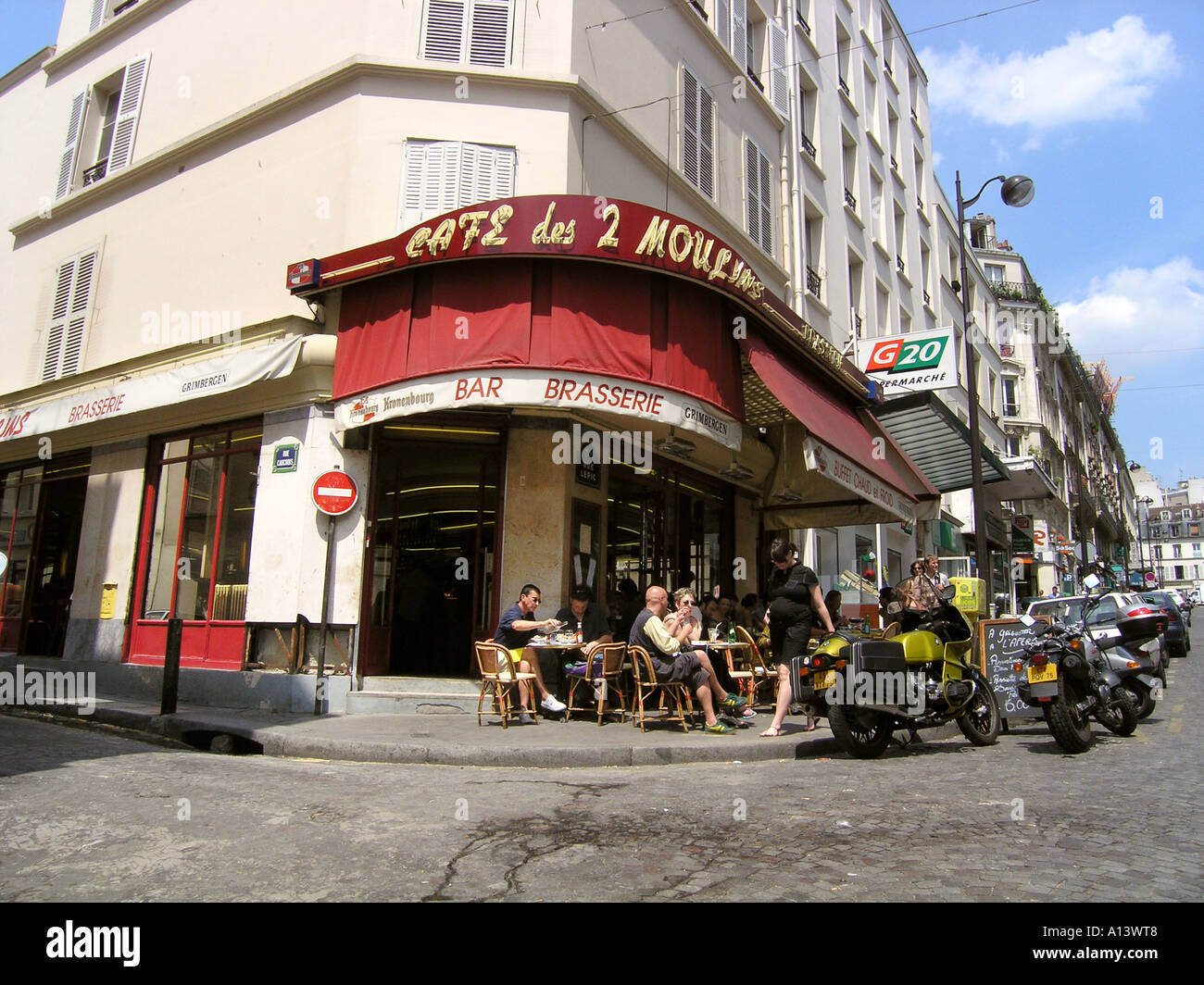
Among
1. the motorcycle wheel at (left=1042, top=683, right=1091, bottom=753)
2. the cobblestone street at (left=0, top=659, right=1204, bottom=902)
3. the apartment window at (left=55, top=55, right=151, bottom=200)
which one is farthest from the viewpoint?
the apartment window at (left=55, top=55, right=151, bottom=200)

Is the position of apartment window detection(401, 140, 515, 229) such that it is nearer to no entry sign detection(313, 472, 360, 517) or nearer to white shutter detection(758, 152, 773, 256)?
no entry sign detection(313, 472, 360, 517)

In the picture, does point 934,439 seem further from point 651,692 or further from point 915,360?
point 651,692

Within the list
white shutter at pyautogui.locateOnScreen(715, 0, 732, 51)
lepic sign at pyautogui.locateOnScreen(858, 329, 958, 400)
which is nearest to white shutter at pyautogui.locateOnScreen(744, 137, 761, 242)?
white shutter at pyautogui.locateOnScreen(715, 0, 732, 51)

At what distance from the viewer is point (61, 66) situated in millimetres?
15656

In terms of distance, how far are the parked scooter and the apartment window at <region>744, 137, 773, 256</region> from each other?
31.6ft

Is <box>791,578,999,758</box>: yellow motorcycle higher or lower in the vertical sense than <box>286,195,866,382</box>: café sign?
lower

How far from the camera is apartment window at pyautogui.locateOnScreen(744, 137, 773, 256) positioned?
49.2ft

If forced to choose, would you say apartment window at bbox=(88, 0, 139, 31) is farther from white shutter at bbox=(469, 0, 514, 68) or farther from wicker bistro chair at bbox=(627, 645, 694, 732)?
wicker bistro chair at bbox=(627, 645, 694, 732)

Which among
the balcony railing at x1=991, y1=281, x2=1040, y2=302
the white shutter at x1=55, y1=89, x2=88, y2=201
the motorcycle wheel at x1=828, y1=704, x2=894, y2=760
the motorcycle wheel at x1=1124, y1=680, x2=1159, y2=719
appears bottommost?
the motorcycle wheel at x1=828, y1=704, x2=894, y2=760

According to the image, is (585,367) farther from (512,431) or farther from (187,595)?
(187,595)

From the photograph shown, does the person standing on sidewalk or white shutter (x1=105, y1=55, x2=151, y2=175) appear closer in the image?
the person standing on sidewalk

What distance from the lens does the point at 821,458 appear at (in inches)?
409

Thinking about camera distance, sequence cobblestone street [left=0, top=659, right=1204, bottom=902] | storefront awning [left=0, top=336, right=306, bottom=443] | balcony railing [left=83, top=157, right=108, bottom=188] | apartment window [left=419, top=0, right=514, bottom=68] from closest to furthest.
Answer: cobblestone street [left=0, top=659, right=1204, bottom=902] → storefront awning [left=0, top=336, right=306, bottom=443] → apartment window [left=419, top=0, right=514, bottom=68] → balcony railing [left=83, top=157, right=108, bottom=188]
